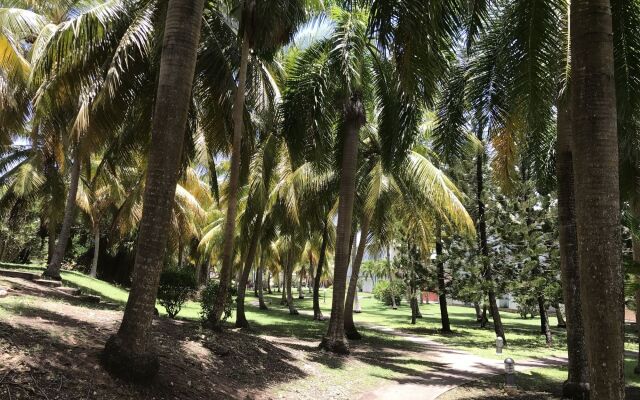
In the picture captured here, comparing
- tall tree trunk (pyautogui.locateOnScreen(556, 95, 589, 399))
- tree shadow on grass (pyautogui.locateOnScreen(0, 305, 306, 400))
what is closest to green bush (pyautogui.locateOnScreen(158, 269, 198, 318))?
tree shadow on grass (pyautogui.locateOnScreen(0, 305, 306, 400))

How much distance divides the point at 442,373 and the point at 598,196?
10003 mm

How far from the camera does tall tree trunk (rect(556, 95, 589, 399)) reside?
916 cm

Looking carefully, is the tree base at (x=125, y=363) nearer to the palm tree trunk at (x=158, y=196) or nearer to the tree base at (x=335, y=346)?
the palm tree trunk at (x=158, y=196)

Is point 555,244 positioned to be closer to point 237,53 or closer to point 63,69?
point 237,53

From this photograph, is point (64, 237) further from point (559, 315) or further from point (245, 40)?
point (559, 315)

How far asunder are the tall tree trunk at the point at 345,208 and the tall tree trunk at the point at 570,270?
18.8ft

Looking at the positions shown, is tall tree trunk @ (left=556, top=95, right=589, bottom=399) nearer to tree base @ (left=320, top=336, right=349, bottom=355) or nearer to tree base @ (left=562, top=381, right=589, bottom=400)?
tree base @ (left=562, top=381, right=589, bottom=400)

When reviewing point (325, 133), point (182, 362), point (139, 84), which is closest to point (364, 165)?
point (325, 133)

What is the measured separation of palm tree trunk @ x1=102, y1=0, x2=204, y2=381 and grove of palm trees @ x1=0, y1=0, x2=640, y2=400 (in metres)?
0.02

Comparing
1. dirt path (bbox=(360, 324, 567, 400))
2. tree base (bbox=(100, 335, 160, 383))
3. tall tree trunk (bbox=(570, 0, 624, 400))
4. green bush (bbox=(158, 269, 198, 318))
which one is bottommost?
dirt path (bbox=(360, 324, 567, 400))

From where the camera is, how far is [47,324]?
24.6ft

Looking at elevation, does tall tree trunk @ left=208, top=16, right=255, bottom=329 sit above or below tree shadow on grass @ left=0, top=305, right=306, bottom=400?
above

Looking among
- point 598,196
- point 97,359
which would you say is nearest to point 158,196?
point 97,359

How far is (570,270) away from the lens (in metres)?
Result: 9.47
